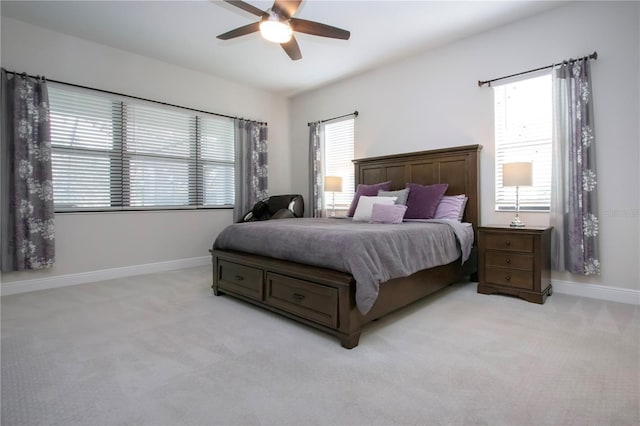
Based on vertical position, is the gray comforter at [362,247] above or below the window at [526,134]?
below

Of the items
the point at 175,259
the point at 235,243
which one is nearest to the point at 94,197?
the point at 175,259

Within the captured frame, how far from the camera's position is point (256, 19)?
3381 mm

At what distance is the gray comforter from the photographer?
2.06 metres

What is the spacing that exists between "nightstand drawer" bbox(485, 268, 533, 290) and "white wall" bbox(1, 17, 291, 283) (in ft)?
12.3

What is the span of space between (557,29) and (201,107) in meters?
4.45

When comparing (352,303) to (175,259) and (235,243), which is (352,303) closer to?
(235,243)

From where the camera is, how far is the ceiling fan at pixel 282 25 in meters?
2.43

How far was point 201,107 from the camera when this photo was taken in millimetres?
4840

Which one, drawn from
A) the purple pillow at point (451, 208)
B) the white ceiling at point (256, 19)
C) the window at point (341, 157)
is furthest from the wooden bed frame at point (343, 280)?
the white ceiling at point (256, 19)

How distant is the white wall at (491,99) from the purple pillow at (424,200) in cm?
54

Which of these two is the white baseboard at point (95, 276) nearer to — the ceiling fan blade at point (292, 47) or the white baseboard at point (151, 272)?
the white baseboard at point (151, 272)

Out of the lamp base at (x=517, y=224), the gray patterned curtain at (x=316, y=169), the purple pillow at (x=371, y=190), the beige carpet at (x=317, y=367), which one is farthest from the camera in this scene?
the gray patterned curtain at (x=316, y=169)

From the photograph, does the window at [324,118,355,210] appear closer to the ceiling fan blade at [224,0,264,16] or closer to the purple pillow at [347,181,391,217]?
the purple pillow at [347,181,391,217]

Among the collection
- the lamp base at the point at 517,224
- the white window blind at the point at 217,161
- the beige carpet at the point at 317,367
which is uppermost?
the white window blind at the point at 217,161
